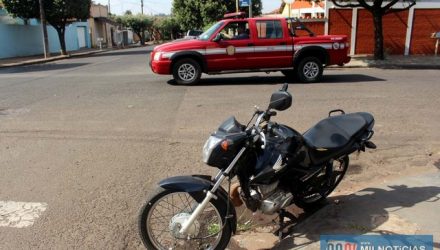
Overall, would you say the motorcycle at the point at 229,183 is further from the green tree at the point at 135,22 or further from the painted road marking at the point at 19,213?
the green tree at the point at 135,22

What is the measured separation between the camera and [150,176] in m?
5.49

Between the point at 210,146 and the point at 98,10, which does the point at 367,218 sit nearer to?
the point at 210,146

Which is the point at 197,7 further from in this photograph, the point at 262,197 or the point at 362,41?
the point at 262,197

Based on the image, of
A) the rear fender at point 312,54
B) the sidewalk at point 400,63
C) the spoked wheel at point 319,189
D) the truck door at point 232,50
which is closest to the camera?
the spoked wheel at point 319,189

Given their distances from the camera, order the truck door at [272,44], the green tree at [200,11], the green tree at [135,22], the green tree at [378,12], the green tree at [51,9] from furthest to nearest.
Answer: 1. the green tree at [135,22]
2. the green tree at [200,11]
3. the green tree at [51,9]
4. the green tree at [378,12]
5. the truck door at [272,44]

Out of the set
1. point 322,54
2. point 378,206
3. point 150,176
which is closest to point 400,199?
point 378,206

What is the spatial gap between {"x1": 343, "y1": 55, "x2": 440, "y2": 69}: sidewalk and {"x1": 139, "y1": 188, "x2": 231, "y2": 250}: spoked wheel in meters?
14.5

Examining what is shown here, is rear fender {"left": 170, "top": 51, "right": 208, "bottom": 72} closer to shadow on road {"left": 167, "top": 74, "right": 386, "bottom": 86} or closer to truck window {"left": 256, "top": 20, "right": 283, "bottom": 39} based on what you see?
shadow on road {"left": 167, "top": 74, "right": 386, "bottom": 86}

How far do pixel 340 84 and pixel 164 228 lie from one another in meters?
9.35

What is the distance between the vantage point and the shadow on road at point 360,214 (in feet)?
12.5

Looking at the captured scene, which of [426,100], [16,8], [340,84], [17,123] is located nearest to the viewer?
[17,123]

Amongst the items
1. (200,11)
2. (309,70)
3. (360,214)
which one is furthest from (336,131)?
(200,11)

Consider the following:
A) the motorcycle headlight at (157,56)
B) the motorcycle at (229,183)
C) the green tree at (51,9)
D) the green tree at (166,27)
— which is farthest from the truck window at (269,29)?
the green tree at (166,27)

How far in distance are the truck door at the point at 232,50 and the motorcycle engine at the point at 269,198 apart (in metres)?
9.01
